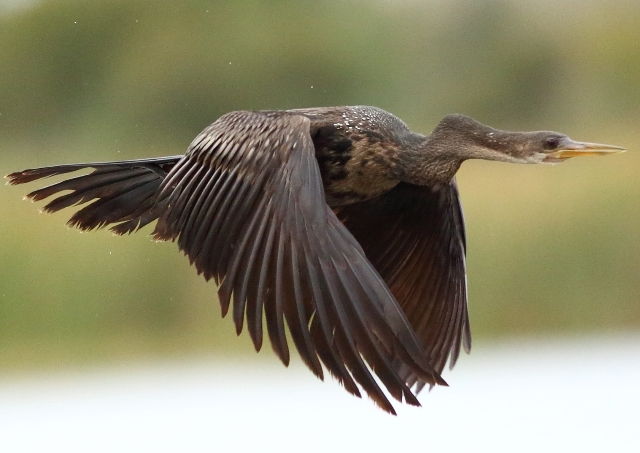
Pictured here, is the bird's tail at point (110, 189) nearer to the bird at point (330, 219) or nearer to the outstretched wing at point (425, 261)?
the bird at point (330, 219)

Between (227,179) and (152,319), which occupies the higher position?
(227,179)

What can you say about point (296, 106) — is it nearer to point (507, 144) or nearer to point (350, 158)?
point (350, 158)

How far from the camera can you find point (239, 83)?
12938mm

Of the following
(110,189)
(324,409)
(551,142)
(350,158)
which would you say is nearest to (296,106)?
(324,409)

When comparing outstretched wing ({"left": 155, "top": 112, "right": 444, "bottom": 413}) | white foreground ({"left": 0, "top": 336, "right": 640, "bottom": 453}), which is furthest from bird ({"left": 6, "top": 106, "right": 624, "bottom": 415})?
white foreground ({"left": 0, "top": 336, "right": 640, "bottom": 453})

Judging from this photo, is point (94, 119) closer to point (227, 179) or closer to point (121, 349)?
point (121, 349)

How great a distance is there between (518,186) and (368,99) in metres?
2.47

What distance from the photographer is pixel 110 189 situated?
21.1 ft

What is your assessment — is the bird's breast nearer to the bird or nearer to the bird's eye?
the bird

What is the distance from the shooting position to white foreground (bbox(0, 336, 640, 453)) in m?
9.68

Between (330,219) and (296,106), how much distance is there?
314 inches

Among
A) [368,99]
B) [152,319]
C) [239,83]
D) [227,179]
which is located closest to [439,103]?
[368,99]

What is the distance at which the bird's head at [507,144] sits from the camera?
5.77 meters

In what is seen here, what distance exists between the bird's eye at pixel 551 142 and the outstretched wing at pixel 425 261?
0.86 m
